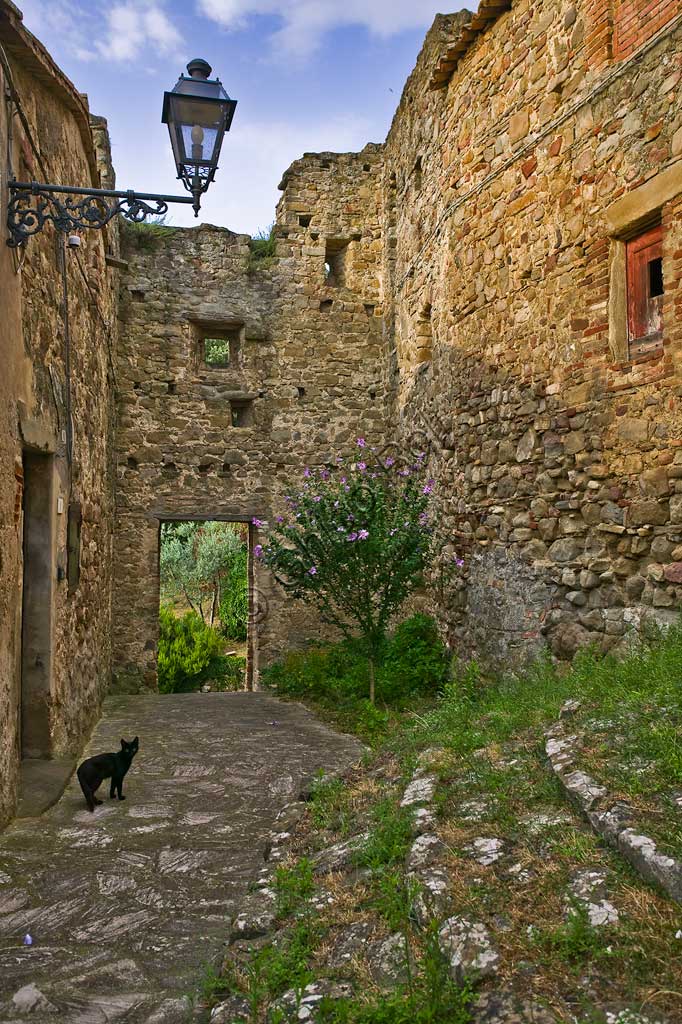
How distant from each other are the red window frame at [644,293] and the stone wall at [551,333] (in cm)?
7

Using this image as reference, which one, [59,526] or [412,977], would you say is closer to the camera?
[412,977]

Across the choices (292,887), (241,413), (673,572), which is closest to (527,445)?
(673,572)

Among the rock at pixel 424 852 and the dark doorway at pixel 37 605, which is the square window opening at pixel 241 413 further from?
the rock at pixel 424 852

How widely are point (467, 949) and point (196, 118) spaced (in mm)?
4284

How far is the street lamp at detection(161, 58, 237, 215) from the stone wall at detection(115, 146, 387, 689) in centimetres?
557

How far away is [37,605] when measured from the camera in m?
5.16

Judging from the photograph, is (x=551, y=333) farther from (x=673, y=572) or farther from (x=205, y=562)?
(x=205, y=562)

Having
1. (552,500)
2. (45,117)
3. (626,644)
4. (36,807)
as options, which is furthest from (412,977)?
(45,117)

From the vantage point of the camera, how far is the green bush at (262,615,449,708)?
775 cm

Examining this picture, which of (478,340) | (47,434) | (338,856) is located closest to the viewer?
(338,856)

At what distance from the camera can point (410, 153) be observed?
9.23 m

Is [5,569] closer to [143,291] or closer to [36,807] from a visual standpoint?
[36,807]

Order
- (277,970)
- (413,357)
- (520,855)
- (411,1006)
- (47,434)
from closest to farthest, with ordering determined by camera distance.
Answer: (411,1006) → (277,970) → (520,855) → (47,434) → (413,357)

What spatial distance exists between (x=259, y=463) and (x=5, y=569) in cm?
607
